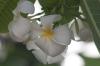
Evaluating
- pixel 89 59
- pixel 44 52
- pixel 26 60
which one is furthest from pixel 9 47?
pixel 44 52

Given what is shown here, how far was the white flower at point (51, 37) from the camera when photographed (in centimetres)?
110

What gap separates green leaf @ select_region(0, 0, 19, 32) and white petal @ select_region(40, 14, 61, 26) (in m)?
0.09

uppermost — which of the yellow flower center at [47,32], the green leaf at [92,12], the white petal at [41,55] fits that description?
the green leaf at [92,12]

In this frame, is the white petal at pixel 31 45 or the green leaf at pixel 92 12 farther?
the white petal at pixel 31 45

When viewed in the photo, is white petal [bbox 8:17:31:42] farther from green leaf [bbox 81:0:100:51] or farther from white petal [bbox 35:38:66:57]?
green leaf [bbox 81:0:100:51]

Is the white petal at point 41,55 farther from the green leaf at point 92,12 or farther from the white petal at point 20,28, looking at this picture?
the green leaf at point 92,12

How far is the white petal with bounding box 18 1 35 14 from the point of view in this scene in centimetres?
111

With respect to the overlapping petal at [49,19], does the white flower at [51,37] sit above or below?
below

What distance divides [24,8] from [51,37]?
109 millimetres

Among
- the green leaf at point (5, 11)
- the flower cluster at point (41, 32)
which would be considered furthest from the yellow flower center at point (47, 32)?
the green leaf at point (5, 11)

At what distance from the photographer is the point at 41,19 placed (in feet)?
3.64

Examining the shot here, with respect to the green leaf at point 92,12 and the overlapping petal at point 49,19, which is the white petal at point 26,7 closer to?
the overlapping petal at point 49,19

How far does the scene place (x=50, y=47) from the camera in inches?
43.8

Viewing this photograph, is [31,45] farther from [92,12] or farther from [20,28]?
[92,12]
